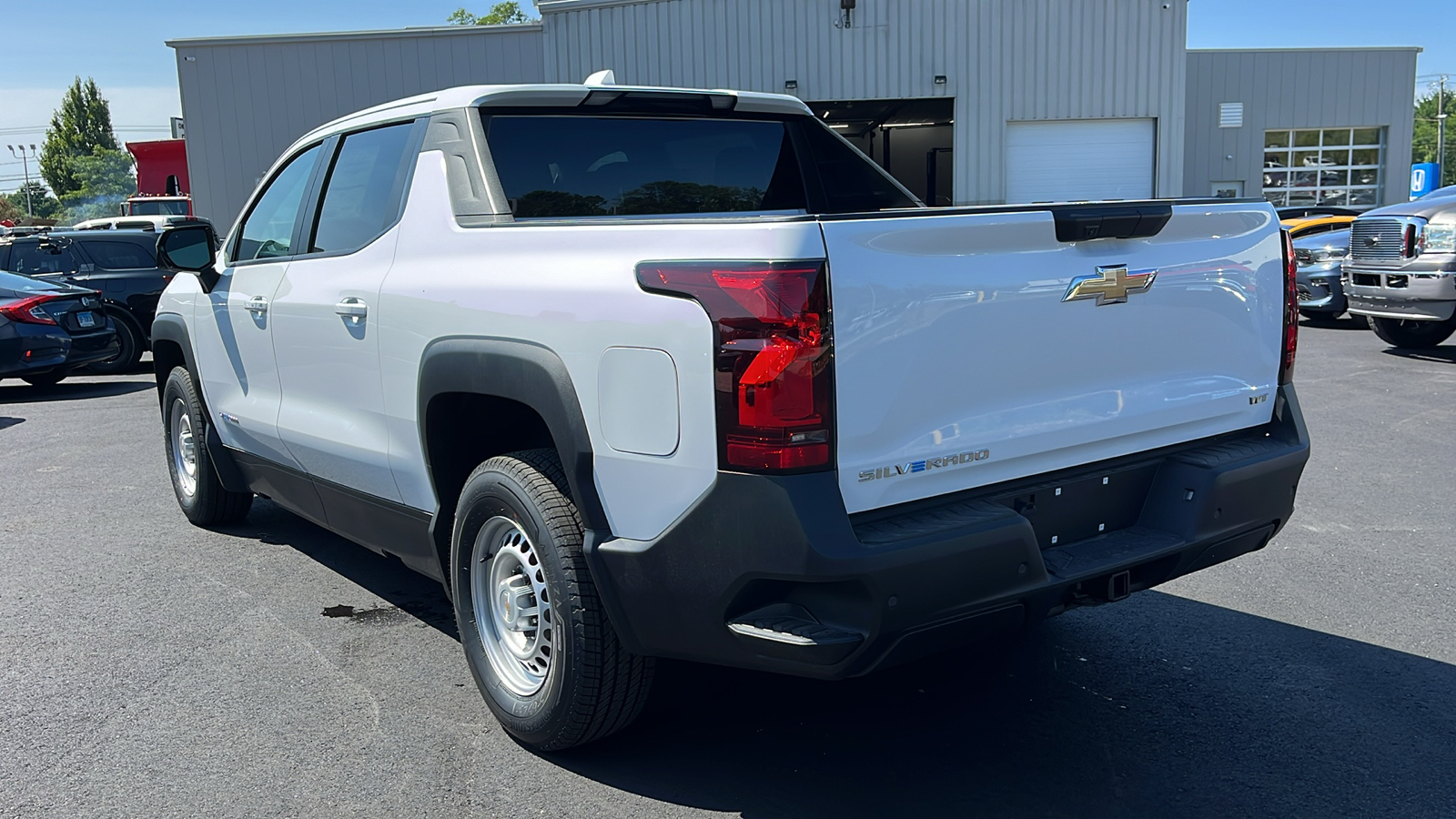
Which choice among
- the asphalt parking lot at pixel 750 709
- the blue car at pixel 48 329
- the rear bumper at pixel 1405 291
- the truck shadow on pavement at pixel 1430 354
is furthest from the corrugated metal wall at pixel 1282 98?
the asphalt parking lot at pixel 750 709

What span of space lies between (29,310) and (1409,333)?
14510 millimetres

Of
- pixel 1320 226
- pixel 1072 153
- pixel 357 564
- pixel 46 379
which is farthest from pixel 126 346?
pixel 1072 153

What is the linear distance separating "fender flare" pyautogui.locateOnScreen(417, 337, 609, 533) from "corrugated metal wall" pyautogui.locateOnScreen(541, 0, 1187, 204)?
2000cm

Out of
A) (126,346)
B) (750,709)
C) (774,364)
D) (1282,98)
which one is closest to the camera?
(774,364)

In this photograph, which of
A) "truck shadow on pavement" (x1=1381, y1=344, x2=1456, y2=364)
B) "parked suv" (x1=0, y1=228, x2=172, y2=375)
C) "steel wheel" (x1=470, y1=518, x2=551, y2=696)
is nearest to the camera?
"steel wheel" (x1=470, y1=518, x2=551, y2=696)

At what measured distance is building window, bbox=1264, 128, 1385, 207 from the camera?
33656mm

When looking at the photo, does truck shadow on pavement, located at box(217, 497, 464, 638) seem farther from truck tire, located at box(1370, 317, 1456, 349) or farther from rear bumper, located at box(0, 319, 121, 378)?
truck tire, located at box(1370, 317, 1456, 349)

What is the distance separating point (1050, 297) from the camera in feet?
9.86

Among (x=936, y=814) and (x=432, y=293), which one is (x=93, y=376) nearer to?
(x=432, y=293)

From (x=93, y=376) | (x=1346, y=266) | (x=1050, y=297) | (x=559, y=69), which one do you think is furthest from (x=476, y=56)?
(x=1050, y=297)

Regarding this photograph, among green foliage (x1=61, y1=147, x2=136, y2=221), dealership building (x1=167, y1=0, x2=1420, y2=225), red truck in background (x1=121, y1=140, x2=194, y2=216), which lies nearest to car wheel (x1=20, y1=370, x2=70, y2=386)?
dealership building (x1=167, y1=0, x2=1420, y2=225)

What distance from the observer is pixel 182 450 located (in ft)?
20.5

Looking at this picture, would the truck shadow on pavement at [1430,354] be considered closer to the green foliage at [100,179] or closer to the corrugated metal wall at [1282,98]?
the corrugated metal wall at [1282,98]

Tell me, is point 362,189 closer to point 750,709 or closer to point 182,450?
point 750,709
